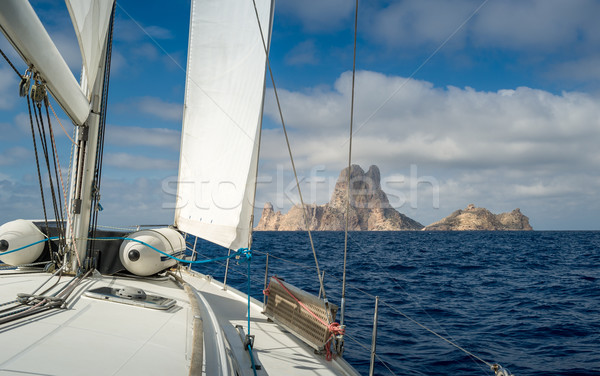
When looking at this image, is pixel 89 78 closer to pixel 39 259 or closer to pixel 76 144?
pixel 76 144

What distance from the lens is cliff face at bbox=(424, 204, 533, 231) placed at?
392 feet

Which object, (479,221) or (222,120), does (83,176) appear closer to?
(222,120)

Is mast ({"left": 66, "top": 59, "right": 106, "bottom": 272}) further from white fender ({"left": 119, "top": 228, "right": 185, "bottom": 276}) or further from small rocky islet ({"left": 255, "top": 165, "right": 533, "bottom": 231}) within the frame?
small rocky islet ({"left": 255, "top": 165, "right": 533, "bottom": 231})

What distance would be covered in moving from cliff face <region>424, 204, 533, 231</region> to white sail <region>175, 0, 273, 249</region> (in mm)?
124239

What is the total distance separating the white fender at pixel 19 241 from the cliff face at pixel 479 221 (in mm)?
125185

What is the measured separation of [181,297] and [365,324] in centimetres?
471

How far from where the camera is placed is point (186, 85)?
580cm

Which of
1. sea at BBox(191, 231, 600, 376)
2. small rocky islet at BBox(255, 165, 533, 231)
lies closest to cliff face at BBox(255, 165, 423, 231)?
small rocky islet at BBox(255, 165, 533, 231)

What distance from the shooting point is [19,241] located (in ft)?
16.6

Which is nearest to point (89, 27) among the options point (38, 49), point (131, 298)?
point (38, 49)

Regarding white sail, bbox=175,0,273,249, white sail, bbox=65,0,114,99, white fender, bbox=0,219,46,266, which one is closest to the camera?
white sail, bbox=65,0,114,99

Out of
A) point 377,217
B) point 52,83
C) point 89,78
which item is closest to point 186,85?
point 89,78

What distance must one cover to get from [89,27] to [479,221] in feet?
427

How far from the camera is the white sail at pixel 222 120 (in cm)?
427
